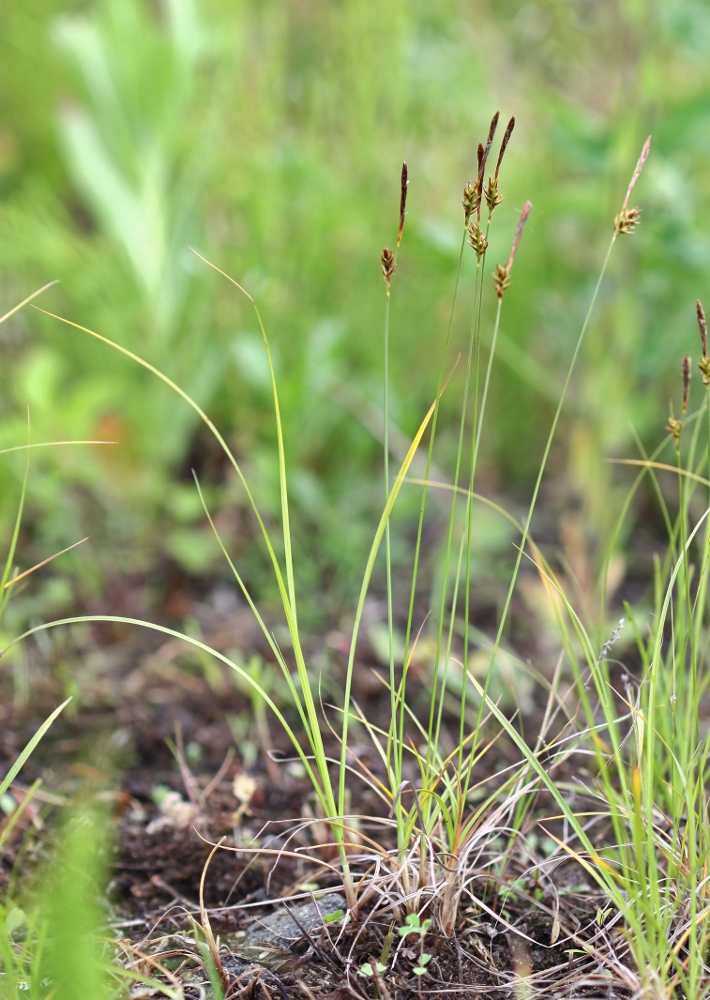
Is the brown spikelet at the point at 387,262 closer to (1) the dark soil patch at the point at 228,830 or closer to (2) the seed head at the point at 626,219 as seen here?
(2) the seed head at the point at 626,219

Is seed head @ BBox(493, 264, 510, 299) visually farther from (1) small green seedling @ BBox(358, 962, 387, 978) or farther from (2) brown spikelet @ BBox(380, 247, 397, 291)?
(1) small green seedling @ BBox(358, 962, 387, 978)

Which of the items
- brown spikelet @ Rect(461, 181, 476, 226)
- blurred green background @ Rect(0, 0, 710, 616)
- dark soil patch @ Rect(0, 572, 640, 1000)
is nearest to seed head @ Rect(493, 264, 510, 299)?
brown spikelet @ Rect(461, 181, 476, 226)

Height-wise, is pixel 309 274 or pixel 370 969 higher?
pixel 309 274

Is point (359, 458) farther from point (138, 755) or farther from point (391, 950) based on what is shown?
point (391, 950)

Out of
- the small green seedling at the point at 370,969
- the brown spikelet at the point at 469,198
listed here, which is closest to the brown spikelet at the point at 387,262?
the brown spikelet at the point at 469,198

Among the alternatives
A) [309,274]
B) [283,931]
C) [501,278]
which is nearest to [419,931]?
[283,931]

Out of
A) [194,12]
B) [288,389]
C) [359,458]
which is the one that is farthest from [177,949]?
[194,12]

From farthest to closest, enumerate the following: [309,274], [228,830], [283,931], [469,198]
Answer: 1. [309,274]
2. [228,830]
3. [283,931]
4. [469,198]

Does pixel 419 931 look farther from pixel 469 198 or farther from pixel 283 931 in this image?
pixel 469 198
